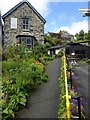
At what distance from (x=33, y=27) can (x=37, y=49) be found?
515cm

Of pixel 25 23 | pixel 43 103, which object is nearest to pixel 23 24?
pixel 25 23

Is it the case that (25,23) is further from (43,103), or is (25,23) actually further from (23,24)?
(43,103)

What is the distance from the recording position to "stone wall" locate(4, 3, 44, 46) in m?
34.1

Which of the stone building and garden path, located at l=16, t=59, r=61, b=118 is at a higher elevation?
the stone building

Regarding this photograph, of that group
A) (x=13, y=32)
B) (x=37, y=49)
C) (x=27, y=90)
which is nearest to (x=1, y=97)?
(x=27, y=90)

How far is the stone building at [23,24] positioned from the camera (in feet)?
112

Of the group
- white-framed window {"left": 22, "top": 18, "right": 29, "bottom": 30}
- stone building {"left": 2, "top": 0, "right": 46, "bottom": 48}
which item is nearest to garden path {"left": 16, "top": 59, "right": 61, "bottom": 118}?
stone building {"left": 2, "top": 0, "right": 46, "bottom": 48}

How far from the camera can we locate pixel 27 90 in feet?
37.2

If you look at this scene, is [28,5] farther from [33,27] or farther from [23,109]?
[23,109]

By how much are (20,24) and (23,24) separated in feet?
1.24

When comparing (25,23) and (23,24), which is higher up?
(25,23)

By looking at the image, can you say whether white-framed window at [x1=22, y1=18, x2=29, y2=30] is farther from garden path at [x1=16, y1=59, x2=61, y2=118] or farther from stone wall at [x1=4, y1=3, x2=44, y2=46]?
garden path at [x1=16, y1=59, x2=61, y2=118]

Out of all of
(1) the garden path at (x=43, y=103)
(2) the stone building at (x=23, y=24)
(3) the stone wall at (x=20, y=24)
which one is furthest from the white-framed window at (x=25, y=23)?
(1) the garden path at (x=43, y=103)

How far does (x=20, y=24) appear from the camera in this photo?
113ft
